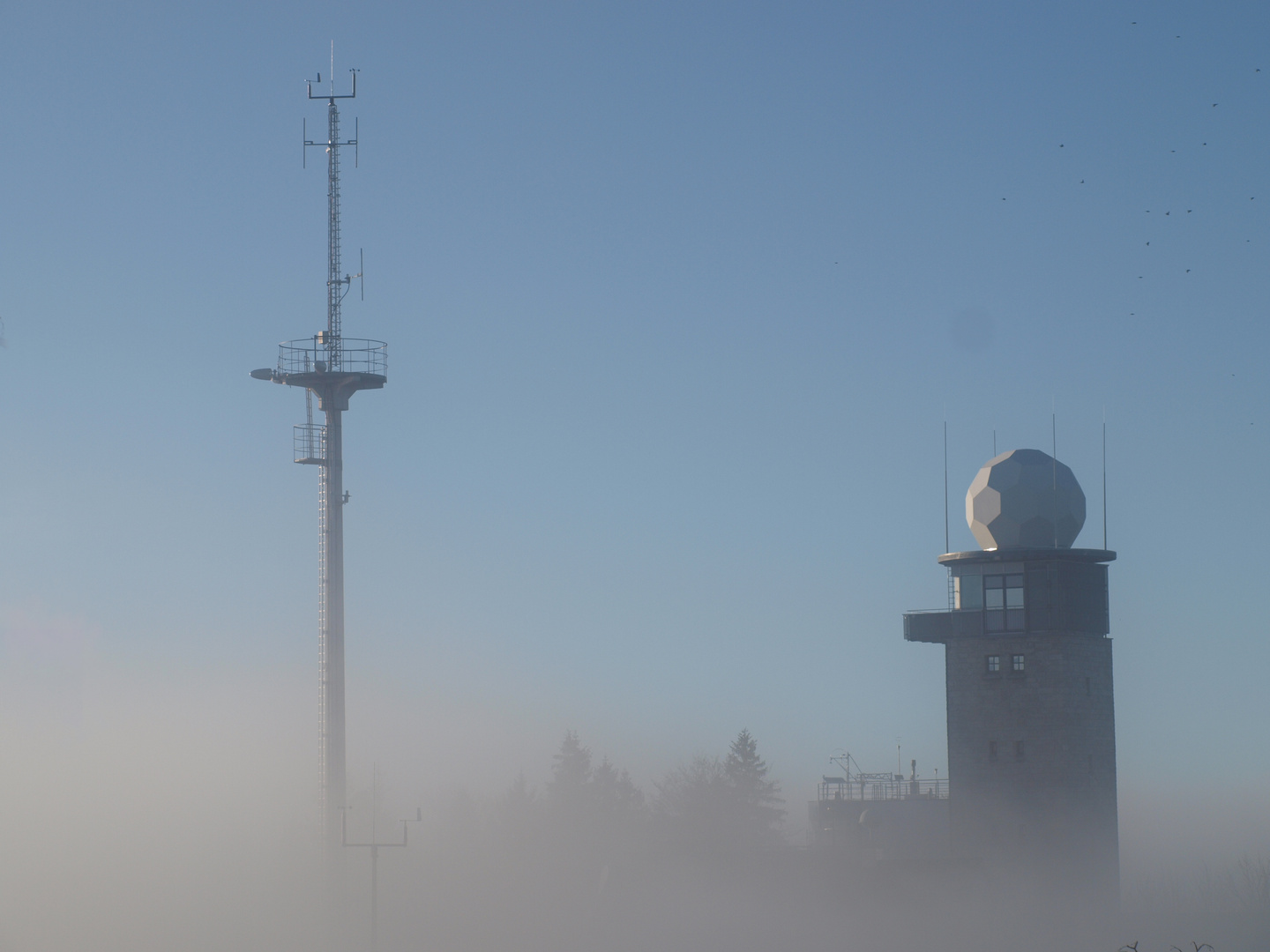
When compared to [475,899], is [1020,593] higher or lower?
higher

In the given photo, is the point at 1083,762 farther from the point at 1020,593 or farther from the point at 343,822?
the point at 343,822

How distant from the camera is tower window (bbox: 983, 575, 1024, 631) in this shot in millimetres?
59281

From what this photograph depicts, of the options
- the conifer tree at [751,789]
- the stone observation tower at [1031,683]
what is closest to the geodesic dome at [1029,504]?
the stone observation tower at [1031,683]

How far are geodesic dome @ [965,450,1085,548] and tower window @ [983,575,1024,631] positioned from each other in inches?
57.0

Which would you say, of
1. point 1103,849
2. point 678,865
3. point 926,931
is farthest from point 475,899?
point 1103,849

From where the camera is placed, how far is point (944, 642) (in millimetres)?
60250

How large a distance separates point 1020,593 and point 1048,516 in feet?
10.3

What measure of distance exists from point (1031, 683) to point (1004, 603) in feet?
10.5

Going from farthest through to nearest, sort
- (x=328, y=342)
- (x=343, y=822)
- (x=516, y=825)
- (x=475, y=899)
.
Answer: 1. (x=516, y=825)
2. (x=475, y=899)
3. (x=328, y=342)
4. (x=343, y=822)

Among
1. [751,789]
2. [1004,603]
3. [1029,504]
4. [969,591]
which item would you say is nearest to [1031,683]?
[1004,603]

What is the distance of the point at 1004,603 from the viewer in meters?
59.6

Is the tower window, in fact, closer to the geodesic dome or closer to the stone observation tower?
the stone observation tower

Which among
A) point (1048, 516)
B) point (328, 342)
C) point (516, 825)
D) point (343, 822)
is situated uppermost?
point (328, 342)

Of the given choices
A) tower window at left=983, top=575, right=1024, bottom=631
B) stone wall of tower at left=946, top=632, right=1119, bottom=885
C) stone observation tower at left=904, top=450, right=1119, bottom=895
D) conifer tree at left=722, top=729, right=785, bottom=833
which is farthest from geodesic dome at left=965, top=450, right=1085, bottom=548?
conifer tree at left=722, top=729, right=785, bottom=833
